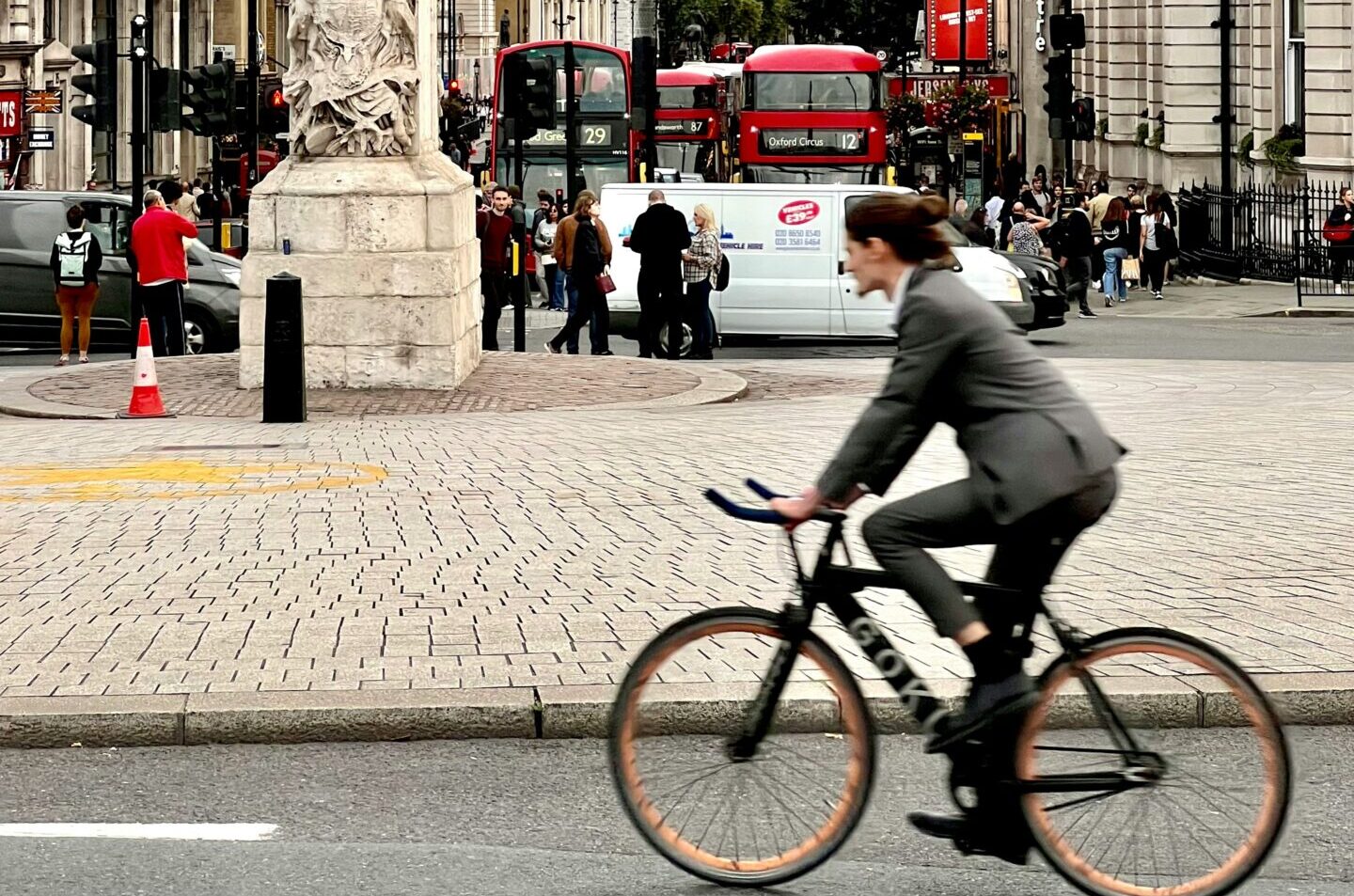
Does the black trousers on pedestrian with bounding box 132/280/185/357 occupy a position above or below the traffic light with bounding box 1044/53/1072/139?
below

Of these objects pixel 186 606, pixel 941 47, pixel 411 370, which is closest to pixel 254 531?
pixel 186 606

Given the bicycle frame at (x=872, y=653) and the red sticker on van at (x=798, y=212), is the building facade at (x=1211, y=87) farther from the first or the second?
the bicycle frame at (x=872, y=653)

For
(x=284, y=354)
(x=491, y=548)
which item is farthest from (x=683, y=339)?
(x=491, y=548)

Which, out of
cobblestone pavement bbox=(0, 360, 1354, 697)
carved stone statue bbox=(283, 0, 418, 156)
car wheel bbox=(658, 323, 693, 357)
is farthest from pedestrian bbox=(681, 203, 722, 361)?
cobblestone pavement bbox=(0, 360, 1354, 697)

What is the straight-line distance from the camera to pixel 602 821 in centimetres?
560

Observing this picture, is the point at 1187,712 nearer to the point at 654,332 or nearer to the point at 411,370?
the point at 411,370

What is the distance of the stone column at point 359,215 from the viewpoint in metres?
16.7

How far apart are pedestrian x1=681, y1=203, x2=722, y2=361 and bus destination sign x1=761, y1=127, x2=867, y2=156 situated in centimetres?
1844

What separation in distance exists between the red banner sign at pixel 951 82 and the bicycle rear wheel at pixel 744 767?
4958cm

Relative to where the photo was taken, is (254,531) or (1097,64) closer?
(254,531)

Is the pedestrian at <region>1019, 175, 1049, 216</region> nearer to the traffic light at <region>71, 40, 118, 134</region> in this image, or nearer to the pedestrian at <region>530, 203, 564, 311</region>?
the pedestrian at <region>530, 203, 564, 311</region>

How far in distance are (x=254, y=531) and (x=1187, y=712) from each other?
5536 millimetres

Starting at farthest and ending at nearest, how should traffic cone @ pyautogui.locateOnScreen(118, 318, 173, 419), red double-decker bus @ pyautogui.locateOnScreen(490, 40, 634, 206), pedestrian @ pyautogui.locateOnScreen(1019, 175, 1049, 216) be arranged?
1. red double-decker bus @ pyautogui.locateOnScreen(490, 40, 634, 206)
2. pedestrian @ pyautogui.locateOnScreen(1019, 175, 1049, 216)
3. traffic cone @ pyautogui.locateOnScreen(118, 318, 173, 419)

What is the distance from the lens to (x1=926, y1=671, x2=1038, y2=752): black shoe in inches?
189
